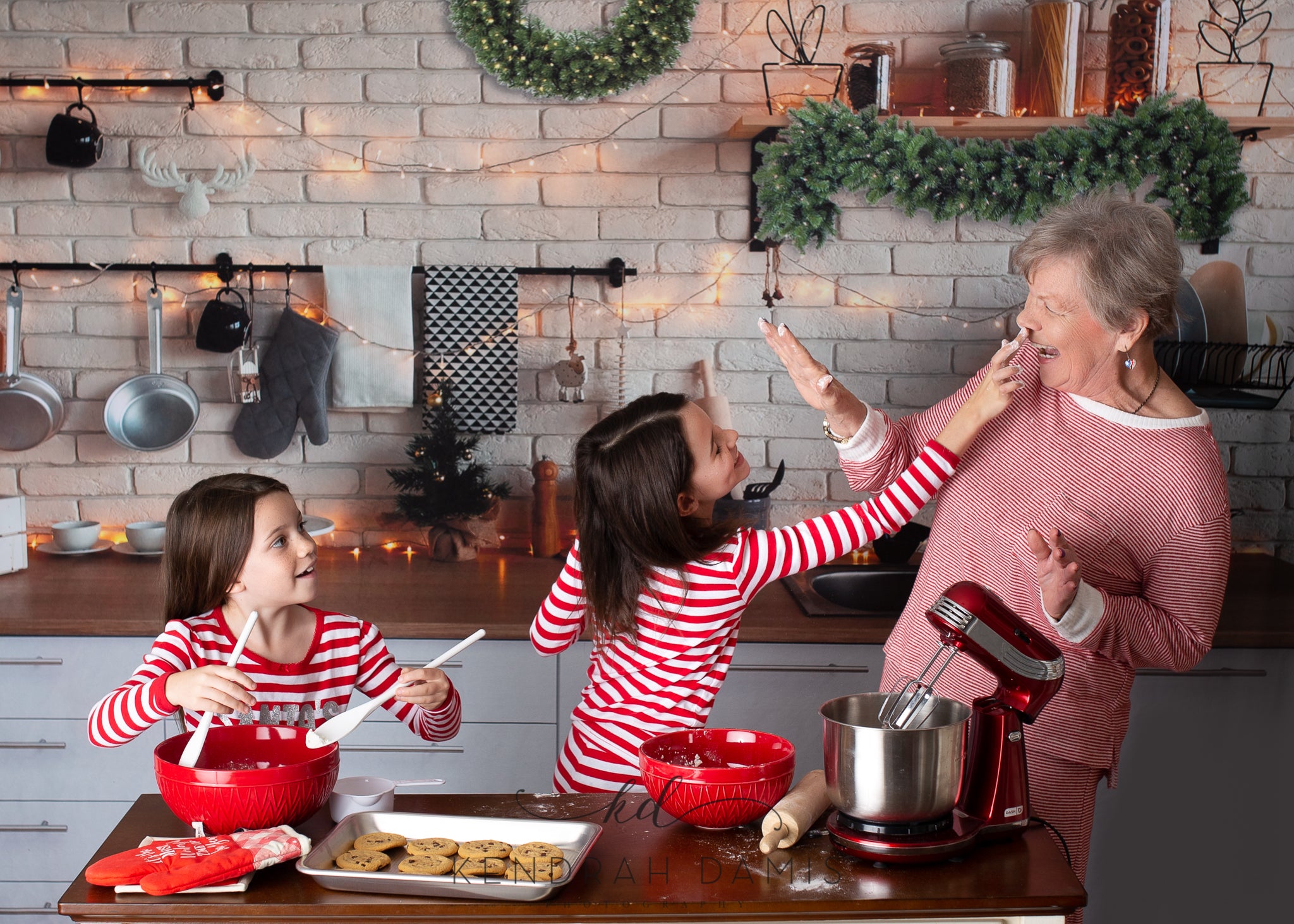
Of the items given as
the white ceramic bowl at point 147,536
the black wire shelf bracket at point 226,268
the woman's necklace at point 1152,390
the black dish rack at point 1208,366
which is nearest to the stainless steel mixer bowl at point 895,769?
the woman's necklace at point 1152,390

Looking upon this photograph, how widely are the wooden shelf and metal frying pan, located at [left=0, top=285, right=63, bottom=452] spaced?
1.64m

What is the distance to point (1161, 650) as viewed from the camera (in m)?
1.48

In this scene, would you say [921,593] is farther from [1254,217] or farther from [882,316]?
[1254,217]

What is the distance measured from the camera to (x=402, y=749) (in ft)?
6.97

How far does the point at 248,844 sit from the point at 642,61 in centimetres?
193

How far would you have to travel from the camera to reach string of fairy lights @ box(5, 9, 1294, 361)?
254 centimetres

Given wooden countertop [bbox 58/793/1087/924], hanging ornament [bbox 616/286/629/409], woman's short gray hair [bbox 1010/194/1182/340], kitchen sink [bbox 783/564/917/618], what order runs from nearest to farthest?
1. wooden countertop [bbox 58/793/1087/924]
2. woman's short gray hair [bbox 1010/194/1182/340]
3. kitchen sink [bbox 783/564/917/618]
4. hanging ornament [bbox 616/286/629/409]

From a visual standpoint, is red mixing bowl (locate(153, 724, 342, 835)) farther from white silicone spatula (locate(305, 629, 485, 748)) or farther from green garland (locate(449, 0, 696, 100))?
green garland (locate(449, 0, 696, 100))

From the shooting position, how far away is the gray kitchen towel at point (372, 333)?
251cm

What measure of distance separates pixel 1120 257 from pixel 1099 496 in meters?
0.32

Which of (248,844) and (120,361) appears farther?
(120,361)

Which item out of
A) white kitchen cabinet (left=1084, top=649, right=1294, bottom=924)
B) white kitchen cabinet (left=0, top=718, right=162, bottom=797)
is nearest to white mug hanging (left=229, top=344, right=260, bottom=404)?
white kitchen cabinet (left=0, top=718, right=162, bottom=797)

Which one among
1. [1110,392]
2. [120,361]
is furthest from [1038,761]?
[120,361]

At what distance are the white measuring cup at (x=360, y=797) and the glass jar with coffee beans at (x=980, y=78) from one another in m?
1.79
